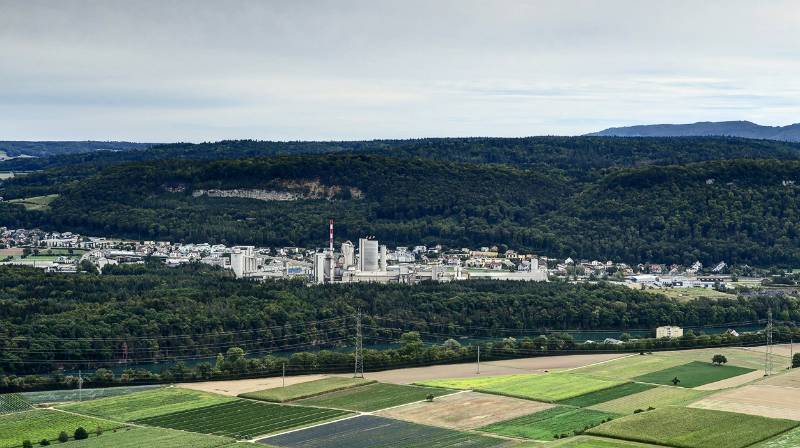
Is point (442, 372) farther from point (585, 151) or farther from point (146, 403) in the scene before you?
point (585, 151)

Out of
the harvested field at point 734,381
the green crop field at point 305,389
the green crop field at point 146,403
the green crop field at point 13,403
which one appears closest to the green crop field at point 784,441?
the harvested field at point 734,381

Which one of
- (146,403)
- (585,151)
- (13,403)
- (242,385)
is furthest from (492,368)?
(585,151)

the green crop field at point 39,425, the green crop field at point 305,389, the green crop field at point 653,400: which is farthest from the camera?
the green crop field at point 305,389

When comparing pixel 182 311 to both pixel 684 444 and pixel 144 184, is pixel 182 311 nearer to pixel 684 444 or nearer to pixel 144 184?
pixel 684 444

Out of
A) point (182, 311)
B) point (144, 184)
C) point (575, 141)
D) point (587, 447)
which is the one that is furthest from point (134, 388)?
point (575, 141)

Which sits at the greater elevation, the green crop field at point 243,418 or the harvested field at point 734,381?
the harvested field at point 734,381

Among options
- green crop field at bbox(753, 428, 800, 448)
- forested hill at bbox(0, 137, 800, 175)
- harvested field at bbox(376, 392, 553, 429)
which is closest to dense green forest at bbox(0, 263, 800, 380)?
harvested field at bbox(376, 392, 553, 429)

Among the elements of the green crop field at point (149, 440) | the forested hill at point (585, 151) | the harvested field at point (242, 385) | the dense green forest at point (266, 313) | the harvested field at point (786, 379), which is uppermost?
the forested hill at point (585, 151)

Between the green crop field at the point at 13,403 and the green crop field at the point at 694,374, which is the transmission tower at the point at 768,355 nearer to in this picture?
the green crop field at the point at 694,374
